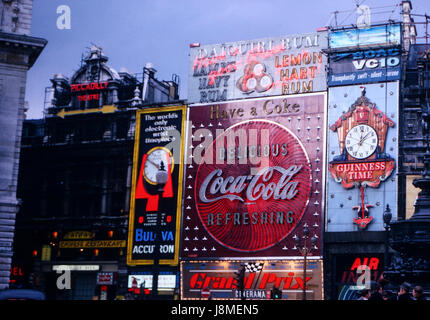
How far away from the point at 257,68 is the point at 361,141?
1120 centimetres

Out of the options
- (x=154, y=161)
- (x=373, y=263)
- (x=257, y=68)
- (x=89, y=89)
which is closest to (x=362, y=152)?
(x=373, y=263)

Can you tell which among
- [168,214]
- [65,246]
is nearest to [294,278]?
[168,214]

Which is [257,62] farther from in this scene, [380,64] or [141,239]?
[141,239]

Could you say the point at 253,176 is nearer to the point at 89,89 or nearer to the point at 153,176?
the point at 153,176

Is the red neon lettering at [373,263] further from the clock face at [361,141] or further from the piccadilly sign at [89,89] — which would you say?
the piccadilly sign at [89,89]

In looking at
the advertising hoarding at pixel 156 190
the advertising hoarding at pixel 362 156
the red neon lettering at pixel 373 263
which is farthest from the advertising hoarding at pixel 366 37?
the red neon lettering at pixel 373 263

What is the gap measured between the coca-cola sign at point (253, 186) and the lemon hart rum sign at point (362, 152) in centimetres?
292

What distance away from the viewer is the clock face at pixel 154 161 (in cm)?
6272

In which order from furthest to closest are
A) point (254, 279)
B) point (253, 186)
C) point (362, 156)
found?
point (253, 186)
point (254, 279)
point (362, 156)

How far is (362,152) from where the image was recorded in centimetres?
5538

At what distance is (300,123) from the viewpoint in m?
57.8

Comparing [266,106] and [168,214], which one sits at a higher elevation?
[266,106]

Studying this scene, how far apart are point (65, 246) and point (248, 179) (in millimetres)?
18495

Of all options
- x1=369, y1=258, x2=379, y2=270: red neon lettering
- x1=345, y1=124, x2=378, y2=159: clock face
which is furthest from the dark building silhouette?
x1=369, y1=258, x2=379, y2=270: red neon lettering
